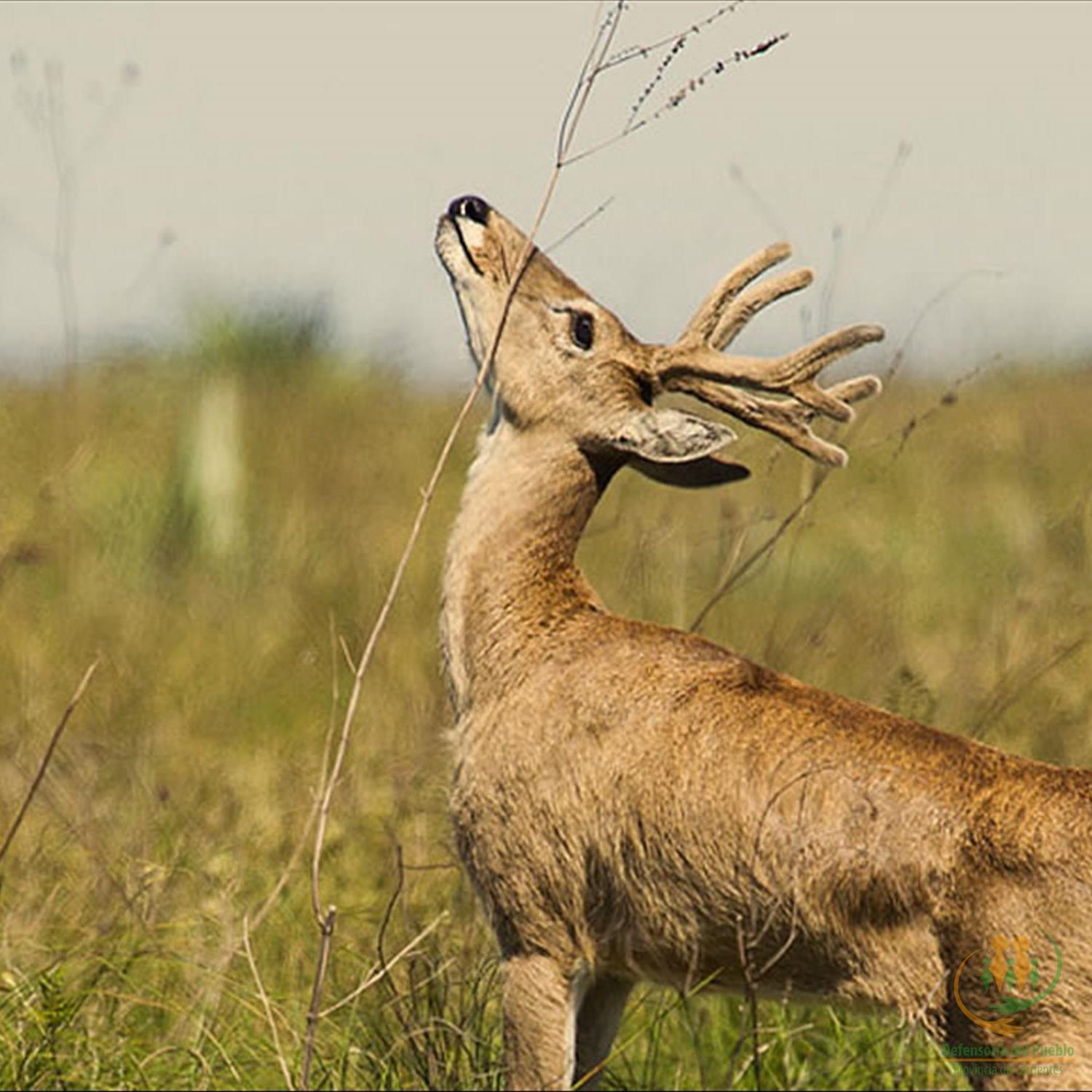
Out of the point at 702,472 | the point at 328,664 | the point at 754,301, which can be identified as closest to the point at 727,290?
the point at 754,301

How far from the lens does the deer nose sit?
18.9 feet

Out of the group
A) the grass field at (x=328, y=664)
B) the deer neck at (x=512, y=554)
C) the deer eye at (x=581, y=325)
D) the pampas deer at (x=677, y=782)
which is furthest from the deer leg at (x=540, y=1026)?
the deer eye at (x=581, y=325)

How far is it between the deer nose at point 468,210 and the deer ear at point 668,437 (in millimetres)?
652

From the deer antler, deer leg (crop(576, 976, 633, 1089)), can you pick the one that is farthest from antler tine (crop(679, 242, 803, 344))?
deer leg (crop(576, 976, 633, 1089))

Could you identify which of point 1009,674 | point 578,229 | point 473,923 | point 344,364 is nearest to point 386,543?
point 344,364

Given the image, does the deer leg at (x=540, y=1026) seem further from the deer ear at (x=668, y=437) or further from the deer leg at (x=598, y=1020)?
the deer ear at (x=668, y=437)

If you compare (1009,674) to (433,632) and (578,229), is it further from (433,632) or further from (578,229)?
(578,229)

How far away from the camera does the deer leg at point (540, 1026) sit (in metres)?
5.02

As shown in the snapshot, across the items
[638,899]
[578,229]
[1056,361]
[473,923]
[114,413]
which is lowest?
[1056,361]

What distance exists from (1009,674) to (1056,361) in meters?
3.99

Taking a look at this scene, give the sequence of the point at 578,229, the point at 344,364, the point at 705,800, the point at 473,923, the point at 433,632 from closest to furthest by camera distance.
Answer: the point at 578,229
the point at 705,800
the point at 473,923
the point at 433,632
the point at 344,364

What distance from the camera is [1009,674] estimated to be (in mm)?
8133

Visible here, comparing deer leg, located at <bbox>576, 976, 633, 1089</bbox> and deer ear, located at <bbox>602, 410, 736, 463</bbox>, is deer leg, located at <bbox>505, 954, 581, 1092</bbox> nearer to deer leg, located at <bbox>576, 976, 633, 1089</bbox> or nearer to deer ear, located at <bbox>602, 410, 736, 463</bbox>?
deer leg, located at <bbox>576, 976, 633, 1089</bbox>

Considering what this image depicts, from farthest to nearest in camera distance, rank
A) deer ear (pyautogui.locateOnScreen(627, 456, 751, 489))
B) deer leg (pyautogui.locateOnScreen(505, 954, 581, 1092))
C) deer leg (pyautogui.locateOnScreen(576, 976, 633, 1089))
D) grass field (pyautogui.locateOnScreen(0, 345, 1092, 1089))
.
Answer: deer ear (pyautogui.locateOnScreen(627, 456, 751, 489)), grass field (pyautogui.locateOnScreen(0, 345, 1092, 1089)), deer leg (pyautogui.locateOnScreen(576, 976, 633, 1089)), deer leg (pyautogui.locateOnScreen(505, 954, 581, 1092))
